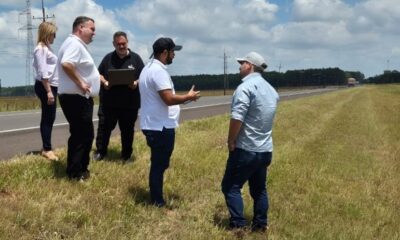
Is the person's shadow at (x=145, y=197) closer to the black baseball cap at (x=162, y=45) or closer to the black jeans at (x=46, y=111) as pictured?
the black baseball cap at (x=162, y=45)

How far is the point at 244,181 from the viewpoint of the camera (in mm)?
5645

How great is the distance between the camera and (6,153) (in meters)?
9.64

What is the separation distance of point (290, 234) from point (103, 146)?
342 cm

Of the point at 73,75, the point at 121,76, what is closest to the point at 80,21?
the point at 73,75

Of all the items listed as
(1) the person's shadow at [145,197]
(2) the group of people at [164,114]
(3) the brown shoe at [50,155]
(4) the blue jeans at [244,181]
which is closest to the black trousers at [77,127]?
(2) the group of people at [164,114]

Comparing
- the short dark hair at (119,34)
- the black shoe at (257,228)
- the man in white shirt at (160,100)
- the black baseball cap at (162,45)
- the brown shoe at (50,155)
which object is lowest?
the black shoe at (257,228)

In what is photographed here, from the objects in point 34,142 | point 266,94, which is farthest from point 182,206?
point 34,142

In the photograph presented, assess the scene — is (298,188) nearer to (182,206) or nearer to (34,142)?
(182,206)

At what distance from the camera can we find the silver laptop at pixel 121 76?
24.6 ft

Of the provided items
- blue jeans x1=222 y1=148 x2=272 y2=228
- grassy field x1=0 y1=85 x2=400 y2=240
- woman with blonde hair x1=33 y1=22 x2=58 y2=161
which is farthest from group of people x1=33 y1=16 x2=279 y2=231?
woman with blonde hair x1=33 y1=22 x2=58 y2=161

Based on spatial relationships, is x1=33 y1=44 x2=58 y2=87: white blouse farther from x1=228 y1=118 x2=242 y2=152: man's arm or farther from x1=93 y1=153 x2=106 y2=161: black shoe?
x1=228 y1=118 x2=242 y2=152: man's arm

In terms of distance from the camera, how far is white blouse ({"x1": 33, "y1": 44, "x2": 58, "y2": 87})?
24.7 feet

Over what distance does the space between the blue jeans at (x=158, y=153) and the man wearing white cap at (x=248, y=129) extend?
2.46ft

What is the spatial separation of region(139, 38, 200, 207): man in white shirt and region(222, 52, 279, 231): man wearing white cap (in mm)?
625
